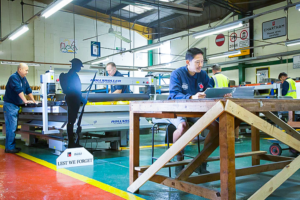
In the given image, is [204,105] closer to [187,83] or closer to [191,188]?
[191,188]

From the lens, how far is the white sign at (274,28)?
44.6ft

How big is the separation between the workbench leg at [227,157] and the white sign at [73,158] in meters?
2.47

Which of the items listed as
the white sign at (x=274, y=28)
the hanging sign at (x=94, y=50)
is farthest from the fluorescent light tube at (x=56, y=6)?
the white sign at (x=274, y=28)

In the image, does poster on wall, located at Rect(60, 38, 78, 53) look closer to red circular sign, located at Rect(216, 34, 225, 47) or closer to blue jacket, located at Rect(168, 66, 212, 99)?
red circular sign, located at Rect(216, 34, 225, 47)

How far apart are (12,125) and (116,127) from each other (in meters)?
1.86

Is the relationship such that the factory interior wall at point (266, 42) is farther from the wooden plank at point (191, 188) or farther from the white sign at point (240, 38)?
the wooden plank at point (191, 188)

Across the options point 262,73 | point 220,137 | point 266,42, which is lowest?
point 220,137

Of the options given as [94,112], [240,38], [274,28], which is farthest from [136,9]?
[94,112]

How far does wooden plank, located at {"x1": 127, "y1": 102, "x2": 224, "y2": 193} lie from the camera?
182cm

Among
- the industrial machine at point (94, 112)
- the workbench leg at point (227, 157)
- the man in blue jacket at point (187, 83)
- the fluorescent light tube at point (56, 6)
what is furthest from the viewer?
the fluorescent light tube at point (56, 6)

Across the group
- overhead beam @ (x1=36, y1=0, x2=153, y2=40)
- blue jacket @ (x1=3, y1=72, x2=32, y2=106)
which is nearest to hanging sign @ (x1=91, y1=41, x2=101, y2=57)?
overhead beam @ (x1=36, y1=0, x2=153, y2=40)

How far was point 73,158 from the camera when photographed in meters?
3.73

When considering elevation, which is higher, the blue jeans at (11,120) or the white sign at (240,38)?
the white sign at (240,38)

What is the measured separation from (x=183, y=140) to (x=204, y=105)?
0.31 meters
